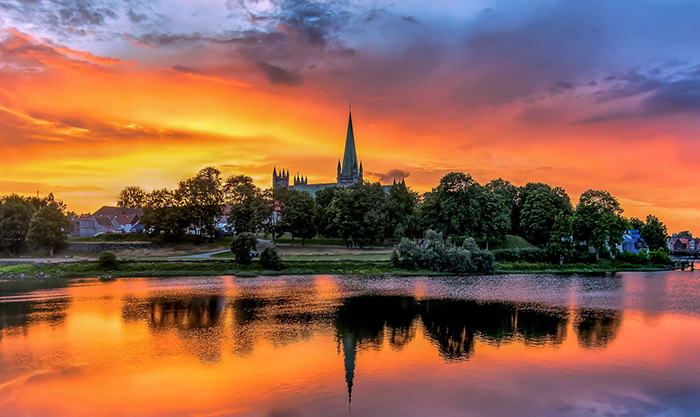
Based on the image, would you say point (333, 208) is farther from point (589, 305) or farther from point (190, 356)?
point (190, 356)

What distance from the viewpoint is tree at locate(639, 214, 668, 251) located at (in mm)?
88188


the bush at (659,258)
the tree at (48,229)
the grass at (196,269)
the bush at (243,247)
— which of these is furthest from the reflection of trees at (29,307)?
the bush at (659,258)

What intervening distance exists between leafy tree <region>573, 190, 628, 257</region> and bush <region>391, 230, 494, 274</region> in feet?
71.0

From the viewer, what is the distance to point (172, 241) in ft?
271

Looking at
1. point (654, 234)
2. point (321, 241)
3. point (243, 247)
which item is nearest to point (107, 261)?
point (243, 247)

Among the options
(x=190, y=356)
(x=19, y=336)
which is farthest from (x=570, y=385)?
(x=19, y=336)

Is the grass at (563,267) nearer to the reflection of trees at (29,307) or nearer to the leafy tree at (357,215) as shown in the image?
the leafy tree at (357,215)

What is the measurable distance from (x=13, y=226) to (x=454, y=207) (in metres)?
71.0

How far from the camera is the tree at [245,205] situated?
8138 cm

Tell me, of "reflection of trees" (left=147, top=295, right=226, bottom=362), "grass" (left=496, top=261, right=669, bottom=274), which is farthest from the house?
"reflection of trees" (left=147, top=295, right=226, bottom=362)

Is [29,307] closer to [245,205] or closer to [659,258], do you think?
[245,205]

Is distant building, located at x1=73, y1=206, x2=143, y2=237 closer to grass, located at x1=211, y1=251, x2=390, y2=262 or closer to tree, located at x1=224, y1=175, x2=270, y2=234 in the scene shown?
tree, located at x1=224, y1=175, x2=270, y2=234

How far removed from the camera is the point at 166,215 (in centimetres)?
7931

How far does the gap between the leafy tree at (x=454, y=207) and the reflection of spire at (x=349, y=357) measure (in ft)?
173
